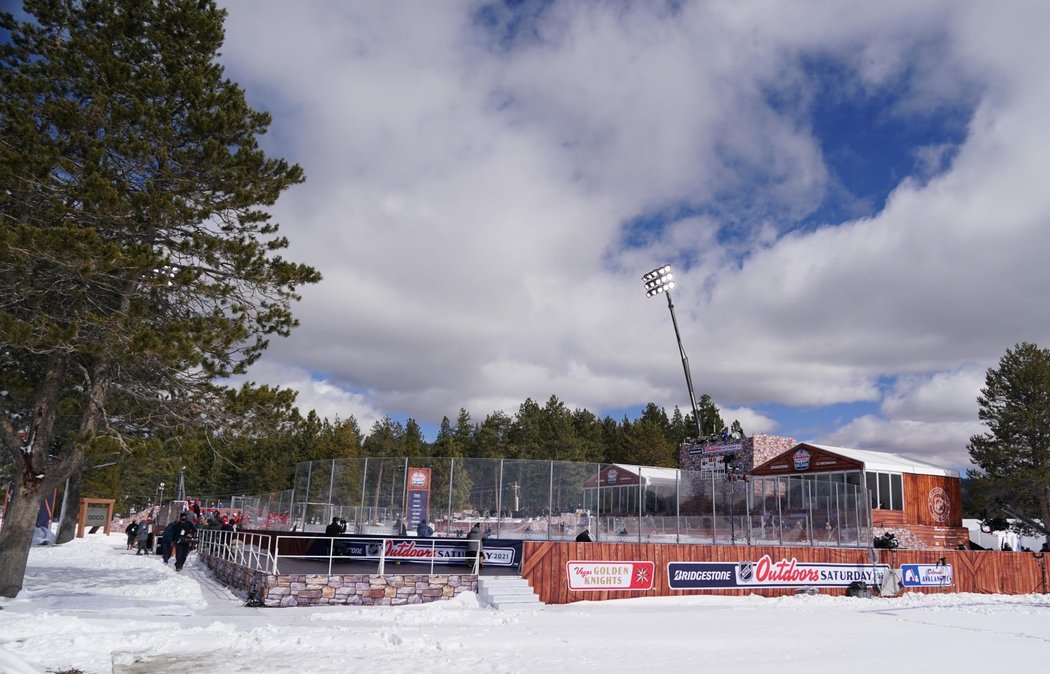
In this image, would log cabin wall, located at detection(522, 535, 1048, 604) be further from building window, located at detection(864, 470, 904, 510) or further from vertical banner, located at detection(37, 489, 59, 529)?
vertical banner, located at detection(37, 489, 59, 529)

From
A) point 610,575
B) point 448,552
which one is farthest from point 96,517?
point 610,575

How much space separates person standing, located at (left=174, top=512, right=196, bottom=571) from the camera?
2191 centimetres

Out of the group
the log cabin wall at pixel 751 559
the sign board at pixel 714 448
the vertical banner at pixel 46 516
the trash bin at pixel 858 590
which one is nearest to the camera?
the log cabin wall at pixel 751 559

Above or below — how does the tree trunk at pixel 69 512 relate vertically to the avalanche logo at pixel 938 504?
below

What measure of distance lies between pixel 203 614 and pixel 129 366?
19.5 ft

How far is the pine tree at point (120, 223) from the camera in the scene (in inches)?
580

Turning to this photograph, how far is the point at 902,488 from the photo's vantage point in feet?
122

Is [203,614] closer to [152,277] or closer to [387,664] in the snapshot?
[387,664]

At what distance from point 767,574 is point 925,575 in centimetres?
761

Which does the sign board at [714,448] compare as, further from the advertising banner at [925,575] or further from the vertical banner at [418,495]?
the vertical banner at [418,495]

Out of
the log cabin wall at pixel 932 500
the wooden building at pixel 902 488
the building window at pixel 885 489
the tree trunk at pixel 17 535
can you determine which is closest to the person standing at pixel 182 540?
the tree trunk at pixel 17 535

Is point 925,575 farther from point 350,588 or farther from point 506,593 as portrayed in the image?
point 350,588

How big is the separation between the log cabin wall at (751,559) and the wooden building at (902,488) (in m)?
6.96

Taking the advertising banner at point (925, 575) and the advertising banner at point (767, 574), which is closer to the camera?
the advertising banner at point (767, 574)
